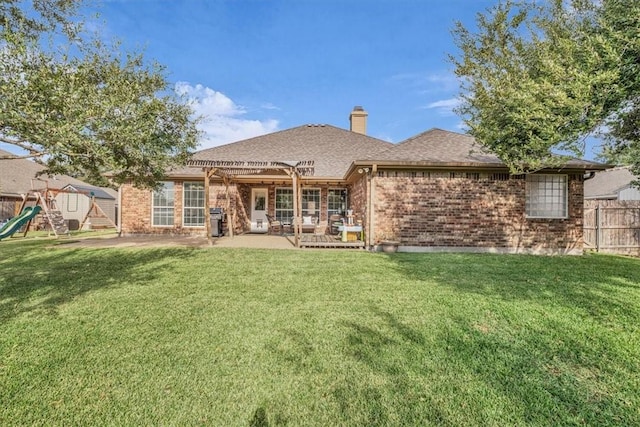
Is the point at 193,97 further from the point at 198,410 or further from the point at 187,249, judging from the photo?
the point at 198,410

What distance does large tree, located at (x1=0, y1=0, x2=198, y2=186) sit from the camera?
3.68 metres

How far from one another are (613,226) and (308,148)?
1314 centimetres

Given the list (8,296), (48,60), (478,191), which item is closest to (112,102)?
(48,60)

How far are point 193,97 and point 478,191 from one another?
28.6ft

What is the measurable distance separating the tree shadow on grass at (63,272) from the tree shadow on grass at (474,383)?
4.48 meters

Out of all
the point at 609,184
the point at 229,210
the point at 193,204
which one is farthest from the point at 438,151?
the point at 609,184

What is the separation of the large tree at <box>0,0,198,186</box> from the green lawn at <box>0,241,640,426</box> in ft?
7.10

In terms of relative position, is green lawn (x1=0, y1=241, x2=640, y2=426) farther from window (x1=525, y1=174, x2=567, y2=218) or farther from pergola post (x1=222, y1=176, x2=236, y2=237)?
pergola post (x1=222, y1=176, x2=236, y2=237)

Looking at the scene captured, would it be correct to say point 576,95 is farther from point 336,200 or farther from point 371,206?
point 336,200

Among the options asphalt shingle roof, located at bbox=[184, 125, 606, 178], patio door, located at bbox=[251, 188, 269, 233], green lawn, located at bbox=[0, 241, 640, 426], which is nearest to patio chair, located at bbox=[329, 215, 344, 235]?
asphalt shingle roof, located at bbox=[184, 125, 606, 178]

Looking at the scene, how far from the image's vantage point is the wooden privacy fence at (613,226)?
11383 mm

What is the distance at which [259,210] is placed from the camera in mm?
16016

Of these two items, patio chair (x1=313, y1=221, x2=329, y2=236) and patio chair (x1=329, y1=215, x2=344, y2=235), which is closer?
patio chair (x1=329, y1=215, x2=344, y2=235)

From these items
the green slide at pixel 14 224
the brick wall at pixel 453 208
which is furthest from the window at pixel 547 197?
the green slide at pixel 14 224
